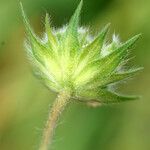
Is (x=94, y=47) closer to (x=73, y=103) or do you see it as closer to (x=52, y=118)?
(x=52, y=118)

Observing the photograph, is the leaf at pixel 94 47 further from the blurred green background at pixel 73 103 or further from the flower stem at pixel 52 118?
the blurred green background at pixel 73 103

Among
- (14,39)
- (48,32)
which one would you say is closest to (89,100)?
(48,32)

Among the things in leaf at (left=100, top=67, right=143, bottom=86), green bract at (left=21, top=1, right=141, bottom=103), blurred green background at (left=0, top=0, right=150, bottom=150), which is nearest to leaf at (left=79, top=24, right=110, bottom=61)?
green bract at (left=21, top=1, right=141, bottom=103)

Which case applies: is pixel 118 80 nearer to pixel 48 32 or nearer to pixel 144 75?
pixel 48 32

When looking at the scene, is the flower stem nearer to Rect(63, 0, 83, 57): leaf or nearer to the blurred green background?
Rect(63, 0, 83, 57): leaf

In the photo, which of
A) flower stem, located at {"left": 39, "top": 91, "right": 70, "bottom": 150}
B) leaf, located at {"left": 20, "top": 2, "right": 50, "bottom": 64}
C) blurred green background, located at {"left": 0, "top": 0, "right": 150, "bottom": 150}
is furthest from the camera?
blurred green background, located at {"left": 0, "top": 0, "right": 150, "bottom": 150}

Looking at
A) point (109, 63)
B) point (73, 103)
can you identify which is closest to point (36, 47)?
point (109, 63)
